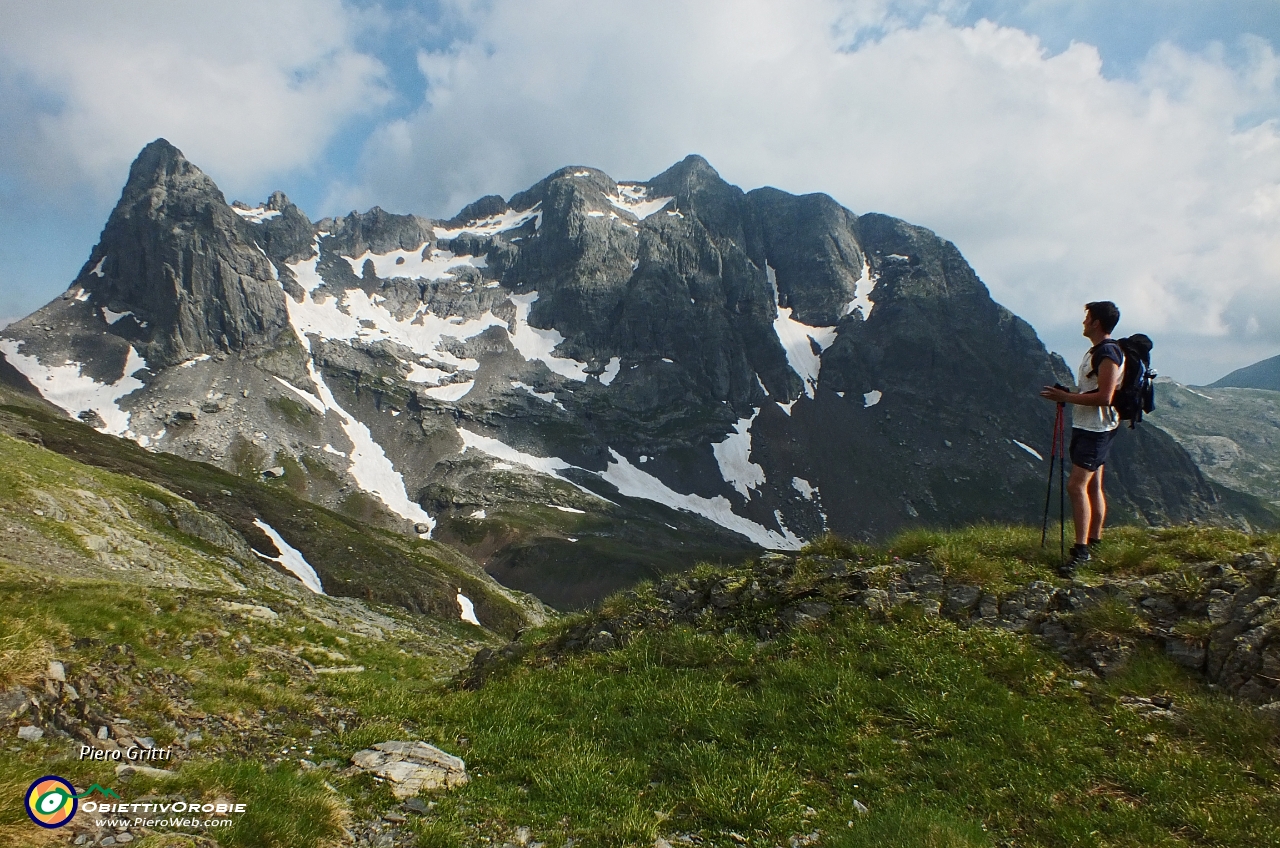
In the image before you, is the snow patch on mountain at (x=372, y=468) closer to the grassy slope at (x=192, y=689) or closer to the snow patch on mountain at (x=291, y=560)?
the snow patch on mountain at (x=291, y=560)

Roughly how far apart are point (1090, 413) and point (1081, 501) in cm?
160

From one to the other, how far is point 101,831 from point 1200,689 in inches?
477

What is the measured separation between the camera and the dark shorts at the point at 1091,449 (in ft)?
36.7

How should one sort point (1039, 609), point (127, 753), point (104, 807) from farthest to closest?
1. point (1039, 609)
2. point (127, 753)
3. point (104, 807)

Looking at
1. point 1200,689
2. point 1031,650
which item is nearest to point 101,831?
point 1031,650

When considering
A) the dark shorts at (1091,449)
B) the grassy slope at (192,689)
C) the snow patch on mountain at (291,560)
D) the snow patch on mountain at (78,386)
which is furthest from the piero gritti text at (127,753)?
the snow patch on mountain at (78,386)

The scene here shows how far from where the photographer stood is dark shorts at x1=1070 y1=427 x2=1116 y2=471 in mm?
11180

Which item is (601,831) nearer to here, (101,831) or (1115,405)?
(101,831)

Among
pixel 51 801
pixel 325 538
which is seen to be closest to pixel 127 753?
pixel 51 801

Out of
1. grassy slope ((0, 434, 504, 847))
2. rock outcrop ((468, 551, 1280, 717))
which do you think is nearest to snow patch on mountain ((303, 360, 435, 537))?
grassy slope ((0, 434, 504, 847))

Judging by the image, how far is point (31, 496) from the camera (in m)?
30.9

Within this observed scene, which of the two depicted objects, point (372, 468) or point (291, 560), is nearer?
point (291, 560)

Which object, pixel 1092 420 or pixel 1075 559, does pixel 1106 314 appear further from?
pixel 1075 559

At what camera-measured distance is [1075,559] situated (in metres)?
11.0
